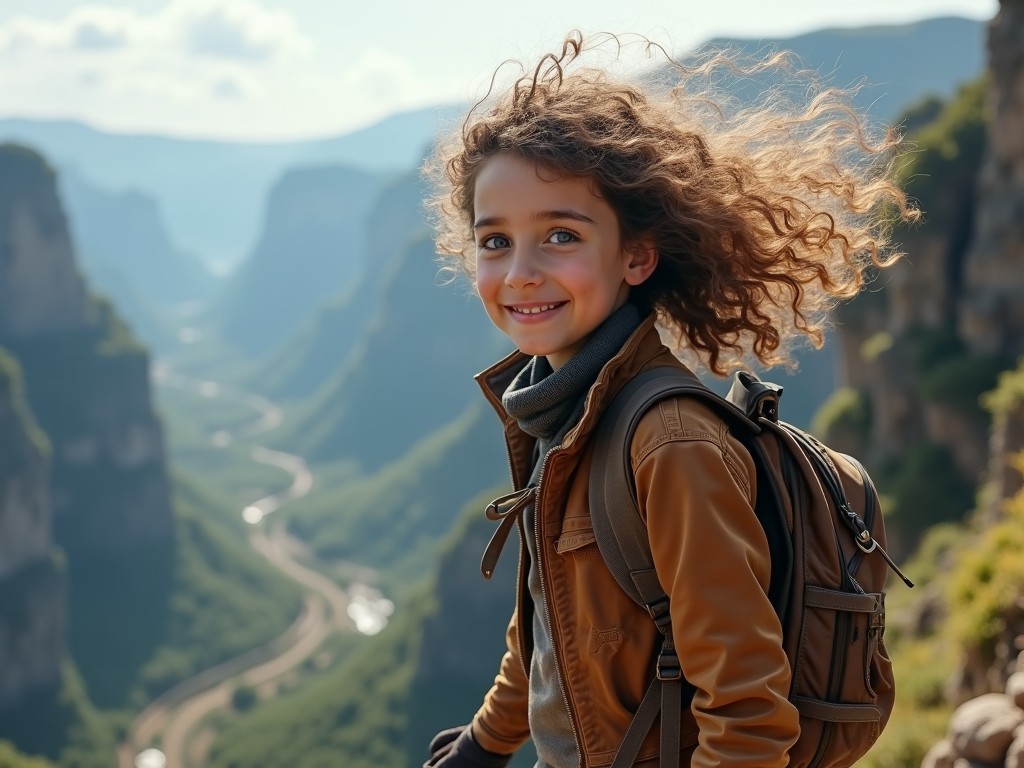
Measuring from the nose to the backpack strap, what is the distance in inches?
16.0

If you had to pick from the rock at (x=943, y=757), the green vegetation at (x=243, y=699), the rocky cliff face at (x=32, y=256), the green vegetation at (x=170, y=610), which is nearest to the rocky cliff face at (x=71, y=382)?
the rocky cliff face at (x=32, y=256)

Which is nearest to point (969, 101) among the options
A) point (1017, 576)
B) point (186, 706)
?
point (1017, 576)

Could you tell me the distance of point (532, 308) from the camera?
2566mm

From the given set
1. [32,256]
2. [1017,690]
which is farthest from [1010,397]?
[32,256]

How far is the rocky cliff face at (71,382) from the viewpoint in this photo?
227 ft

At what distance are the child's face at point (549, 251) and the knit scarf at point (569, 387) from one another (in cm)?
6

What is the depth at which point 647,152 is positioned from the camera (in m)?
2.57

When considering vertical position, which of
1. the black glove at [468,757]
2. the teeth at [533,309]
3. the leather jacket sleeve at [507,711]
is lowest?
the black glove at [468,757]

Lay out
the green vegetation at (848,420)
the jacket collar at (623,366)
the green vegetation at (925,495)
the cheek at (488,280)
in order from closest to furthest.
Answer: the jacket collar at (623,366) → the cheek at (488,280) → the green vegetation at (925,495) → the green vegetation at (848,420)

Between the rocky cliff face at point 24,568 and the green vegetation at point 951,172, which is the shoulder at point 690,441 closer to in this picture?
the green vegetation at point 951,172

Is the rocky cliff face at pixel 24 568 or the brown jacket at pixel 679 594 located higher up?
the brown jacket at pixel 679 594

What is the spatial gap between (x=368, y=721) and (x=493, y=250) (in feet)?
156

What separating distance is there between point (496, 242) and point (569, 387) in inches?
16.4

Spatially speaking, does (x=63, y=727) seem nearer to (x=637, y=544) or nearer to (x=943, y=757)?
(x=943, y=757)
